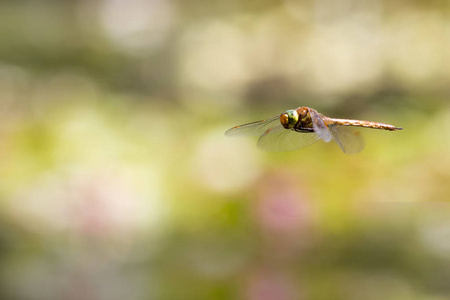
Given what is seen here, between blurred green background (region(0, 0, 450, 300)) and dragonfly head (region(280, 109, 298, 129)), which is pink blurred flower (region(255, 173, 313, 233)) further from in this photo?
dragonfly head (region(280, 109, 298, 129))

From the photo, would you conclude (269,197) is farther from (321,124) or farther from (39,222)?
(321,124)

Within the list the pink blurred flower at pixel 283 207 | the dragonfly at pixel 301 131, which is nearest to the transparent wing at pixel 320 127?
the dragonfly at pixel 301 131

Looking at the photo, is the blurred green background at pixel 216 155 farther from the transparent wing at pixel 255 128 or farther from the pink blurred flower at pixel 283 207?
the transparent wing at pixel 255 128

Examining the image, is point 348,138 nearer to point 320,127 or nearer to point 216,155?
point 320,127

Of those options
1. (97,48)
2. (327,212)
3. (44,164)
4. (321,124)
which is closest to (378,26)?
(327,212)

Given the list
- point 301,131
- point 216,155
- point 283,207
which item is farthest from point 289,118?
point 216,155

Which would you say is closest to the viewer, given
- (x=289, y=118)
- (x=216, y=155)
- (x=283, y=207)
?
(x=289, y=118)
